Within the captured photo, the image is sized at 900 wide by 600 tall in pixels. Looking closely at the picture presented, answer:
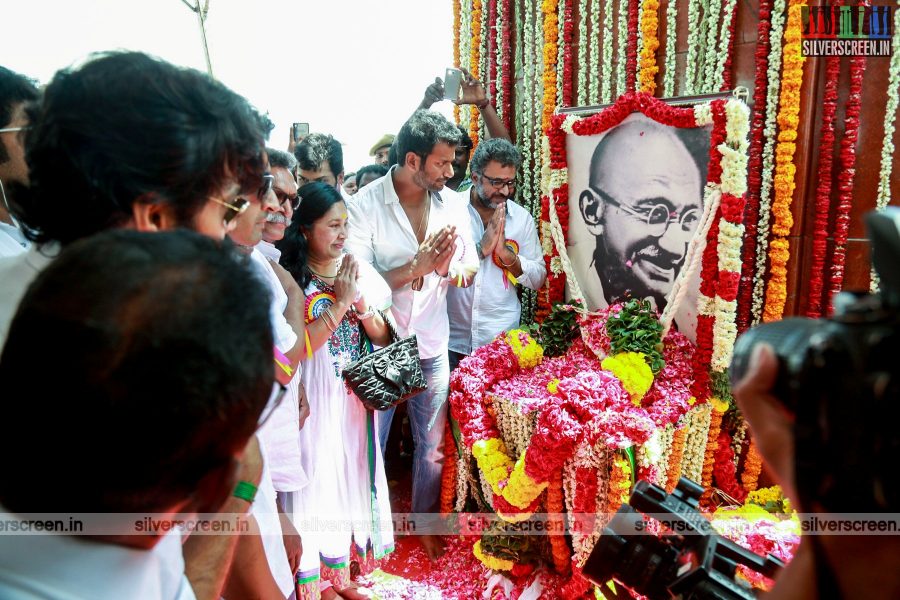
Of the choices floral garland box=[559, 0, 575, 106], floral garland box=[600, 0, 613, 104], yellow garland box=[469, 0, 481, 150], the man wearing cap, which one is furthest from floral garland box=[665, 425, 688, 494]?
the man wearing cap

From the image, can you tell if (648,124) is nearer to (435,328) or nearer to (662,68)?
(662,68)

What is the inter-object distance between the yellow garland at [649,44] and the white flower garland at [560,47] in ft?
1.97

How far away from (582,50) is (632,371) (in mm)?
2108

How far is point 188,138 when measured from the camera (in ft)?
3.23

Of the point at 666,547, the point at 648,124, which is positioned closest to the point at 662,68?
the point at 648,124

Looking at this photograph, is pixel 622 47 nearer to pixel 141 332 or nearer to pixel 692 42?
pixel 692 42

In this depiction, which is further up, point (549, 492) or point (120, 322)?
point (120, 322)

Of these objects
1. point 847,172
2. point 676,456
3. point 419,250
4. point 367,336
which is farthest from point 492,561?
point 847,172

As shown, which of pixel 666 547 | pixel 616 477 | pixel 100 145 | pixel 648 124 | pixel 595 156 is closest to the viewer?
pixel 100 145

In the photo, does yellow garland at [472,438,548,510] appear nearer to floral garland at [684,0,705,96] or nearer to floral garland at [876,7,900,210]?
floral garland at [876,7,900,210]

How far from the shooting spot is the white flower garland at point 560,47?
3.65 metres

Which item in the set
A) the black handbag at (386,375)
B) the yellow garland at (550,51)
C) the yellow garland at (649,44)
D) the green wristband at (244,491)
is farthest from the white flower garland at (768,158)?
the green wristband at (244,491)

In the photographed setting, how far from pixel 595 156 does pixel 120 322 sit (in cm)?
272

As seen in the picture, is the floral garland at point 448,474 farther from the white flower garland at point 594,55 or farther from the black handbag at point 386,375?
the white flower garland at point 594,55
